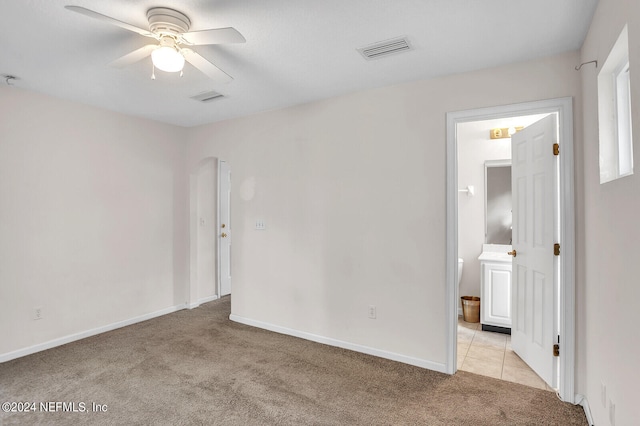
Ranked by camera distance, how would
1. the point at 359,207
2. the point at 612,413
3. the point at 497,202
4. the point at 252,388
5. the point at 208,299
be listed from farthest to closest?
the point at 208,299 → the point at 497,202 → the point at 359,207 → the point at 252,388 → the point at 612,413

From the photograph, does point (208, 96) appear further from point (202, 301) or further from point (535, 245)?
point (535, 245)

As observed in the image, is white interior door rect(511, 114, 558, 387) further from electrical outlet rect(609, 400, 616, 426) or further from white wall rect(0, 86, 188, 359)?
white wall rect(0, 86, 188, 359)

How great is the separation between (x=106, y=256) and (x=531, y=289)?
14.1 feet

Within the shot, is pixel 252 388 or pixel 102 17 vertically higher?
pixel 102 17

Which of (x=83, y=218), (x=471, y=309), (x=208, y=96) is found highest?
(x=208, y=96)

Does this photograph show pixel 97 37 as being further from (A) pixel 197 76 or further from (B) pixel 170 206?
(B) pixel 170 206

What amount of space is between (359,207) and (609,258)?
1.91m

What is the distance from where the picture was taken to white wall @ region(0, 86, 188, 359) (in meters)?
3.17

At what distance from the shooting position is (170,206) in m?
4.56

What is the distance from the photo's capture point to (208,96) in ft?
11.3

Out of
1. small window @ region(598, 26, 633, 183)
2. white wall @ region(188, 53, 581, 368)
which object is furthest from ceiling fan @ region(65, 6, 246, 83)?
small window @ region(598, 26, 633, 183)

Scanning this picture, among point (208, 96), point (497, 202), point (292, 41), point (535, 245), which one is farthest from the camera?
point (497, 202)

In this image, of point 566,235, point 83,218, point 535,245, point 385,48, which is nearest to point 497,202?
point 535,245

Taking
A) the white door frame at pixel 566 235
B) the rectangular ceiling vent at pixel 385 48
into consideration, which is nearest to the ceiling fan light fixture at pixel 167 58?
the rectangular ceiling vent at pixel 385 48
